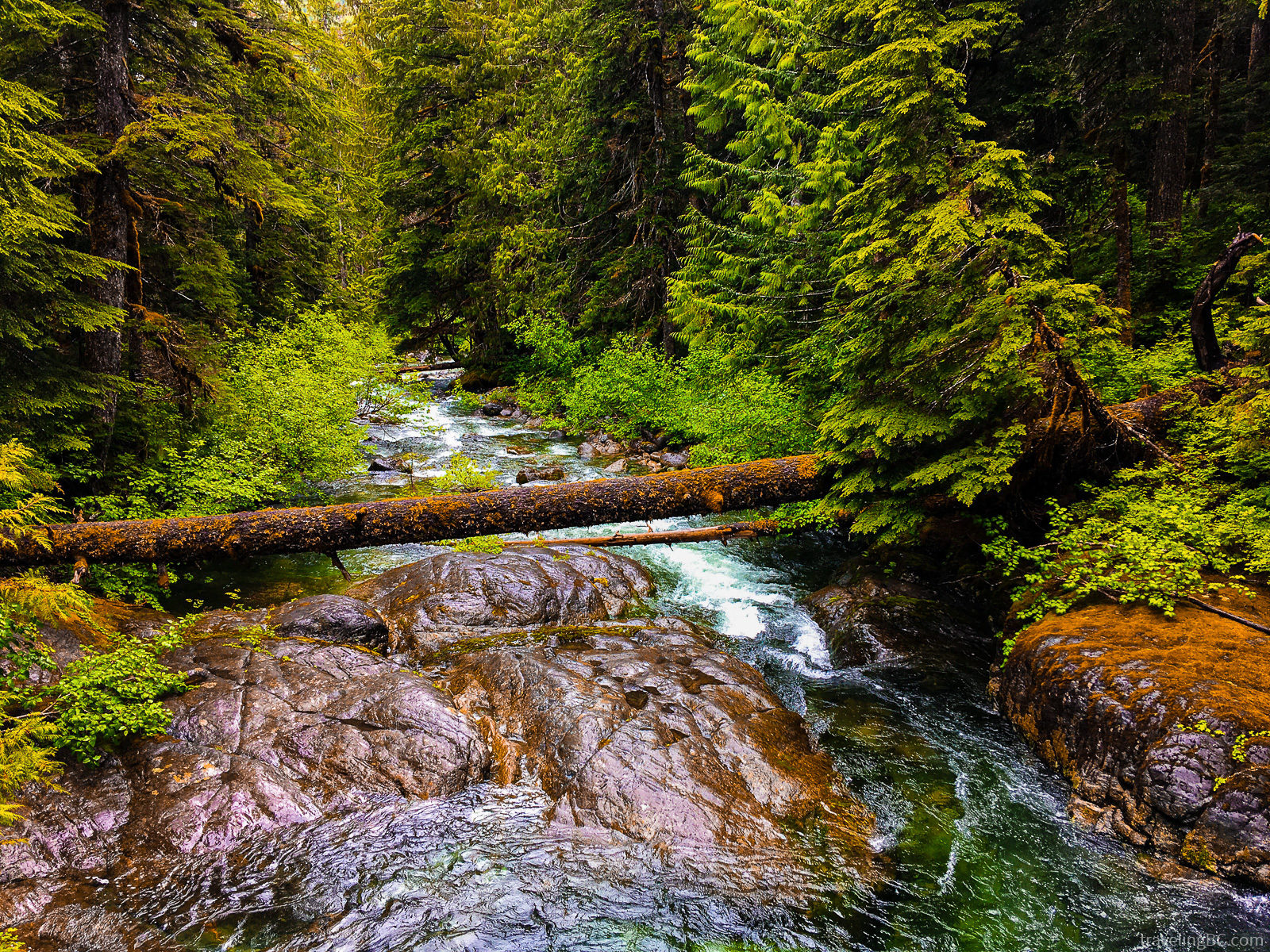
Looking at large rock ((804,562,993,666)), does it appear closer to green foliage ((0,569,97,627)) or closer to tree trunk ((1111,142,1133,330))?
tree trunk ((1111,142,1133,330))

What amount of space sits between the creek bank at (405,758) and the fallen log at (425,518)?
781 millimetres

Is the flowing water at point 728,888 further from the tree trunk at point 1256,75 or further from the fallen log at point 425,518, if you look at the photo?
the tree trunk at point 1256,75

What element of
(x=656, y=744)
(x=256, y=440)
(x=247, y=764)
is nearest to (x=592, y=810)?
(x=656, y=744)

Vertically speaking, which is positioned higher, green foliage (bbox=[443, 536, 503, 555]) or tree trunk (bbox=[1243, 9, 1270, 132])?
tree trunk (bbox=[1243, 9, 1270, 132])

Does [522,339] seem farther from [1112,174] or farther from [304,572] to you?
[1112,174]

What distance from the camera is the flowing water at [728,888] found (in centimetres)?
380

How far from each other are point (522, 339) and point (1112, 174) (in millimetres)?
16551

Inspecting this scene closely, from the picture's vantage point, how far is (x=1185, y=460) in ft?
21.7

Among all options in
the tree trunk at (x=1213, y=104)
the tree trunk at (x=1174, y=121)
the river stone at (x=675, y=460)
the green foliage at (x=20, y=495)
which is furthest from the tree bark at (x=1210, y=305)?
the tree trunk at (x=1213, y=104)

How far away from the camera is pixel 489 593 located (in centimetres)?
767

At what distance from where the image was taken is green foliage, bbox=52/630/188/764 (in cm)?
437

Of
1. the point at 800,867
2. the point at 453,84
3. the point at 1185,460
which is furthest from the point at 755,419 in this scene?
the point at 453,84

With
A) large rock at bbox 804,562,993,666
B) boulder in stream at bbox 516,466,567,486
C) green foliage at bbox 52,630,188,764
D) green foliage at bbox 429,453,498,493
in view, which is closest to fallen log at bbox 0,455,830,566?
large rock at bbox 804,562,993,666

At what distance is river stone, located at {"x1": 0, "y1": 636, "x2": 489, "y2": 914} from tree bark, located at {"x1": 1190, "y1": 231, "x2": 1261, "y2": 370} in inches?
382
